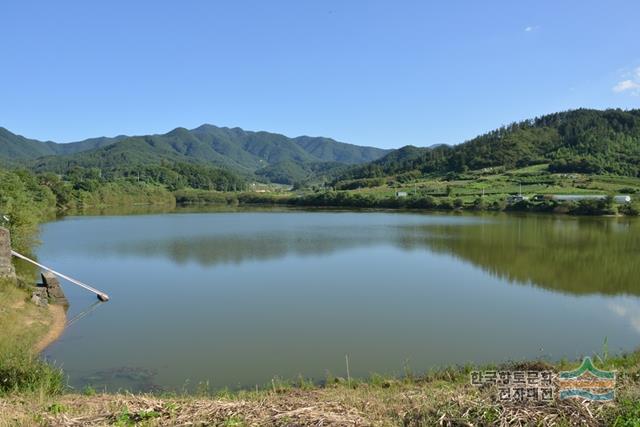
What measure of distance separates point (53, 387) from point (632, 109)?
195629 mm

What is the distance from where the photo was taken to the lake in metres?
14.6

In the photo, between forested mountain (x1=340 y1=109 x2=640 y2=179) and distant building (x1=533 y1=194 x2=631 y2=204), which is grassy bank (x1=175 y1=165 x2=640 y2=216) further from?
forested mountain (x1=340 y1=109 x2=640 y2=179)

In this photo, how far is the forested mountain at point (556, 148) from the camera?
121 m

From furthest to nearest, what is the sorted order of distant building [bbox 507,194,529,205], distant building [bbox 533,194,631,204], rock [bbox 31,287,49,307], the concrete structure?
distant building [bbox 507,194,529,205]
distant building [bbox 533,194,631,204]
the concrete structure
rock [bbox 31,287,49,307]

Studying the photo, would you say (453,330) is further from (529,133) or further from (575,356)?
(529,133)

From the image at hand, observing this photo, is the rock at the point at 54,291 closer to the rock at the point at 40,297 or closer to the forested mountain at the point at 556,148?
the rock at the point at 40,297

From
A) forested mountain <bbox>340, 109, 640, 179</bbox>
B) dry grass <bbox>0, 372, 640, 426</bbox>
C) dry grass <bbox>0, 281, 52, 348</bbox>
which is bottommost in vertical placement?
dry grass <bbox>0, 281, 52, 348</bbox>

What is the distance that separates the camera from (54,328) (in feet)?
59.9

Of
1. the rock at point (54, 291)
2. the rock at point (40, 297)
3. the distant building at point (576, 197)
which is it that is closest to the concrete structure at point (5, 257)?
the rock at point (40, 297)

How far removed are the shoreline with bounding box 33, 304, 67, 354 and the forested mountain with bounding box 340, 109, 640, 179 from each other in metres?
120

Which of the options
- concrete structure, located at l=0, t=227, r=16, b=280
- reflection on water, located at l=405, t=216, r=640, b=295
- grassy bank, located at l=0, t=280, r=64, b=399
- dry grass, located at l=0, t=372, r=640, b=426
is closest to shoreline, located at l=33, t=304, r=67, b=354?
grassy bank, located at l=0, t=280, r=64, b=399

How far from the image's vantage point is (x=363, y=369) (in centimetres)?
1384

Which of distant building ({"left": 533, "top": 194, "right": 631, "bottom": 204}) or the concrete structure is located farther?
distant building ({"left": 533, "top": 194, "right": 631, "bottom": 204})

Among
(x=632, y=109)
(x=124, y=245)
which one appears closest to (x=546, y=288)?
(x=124, y=245)
